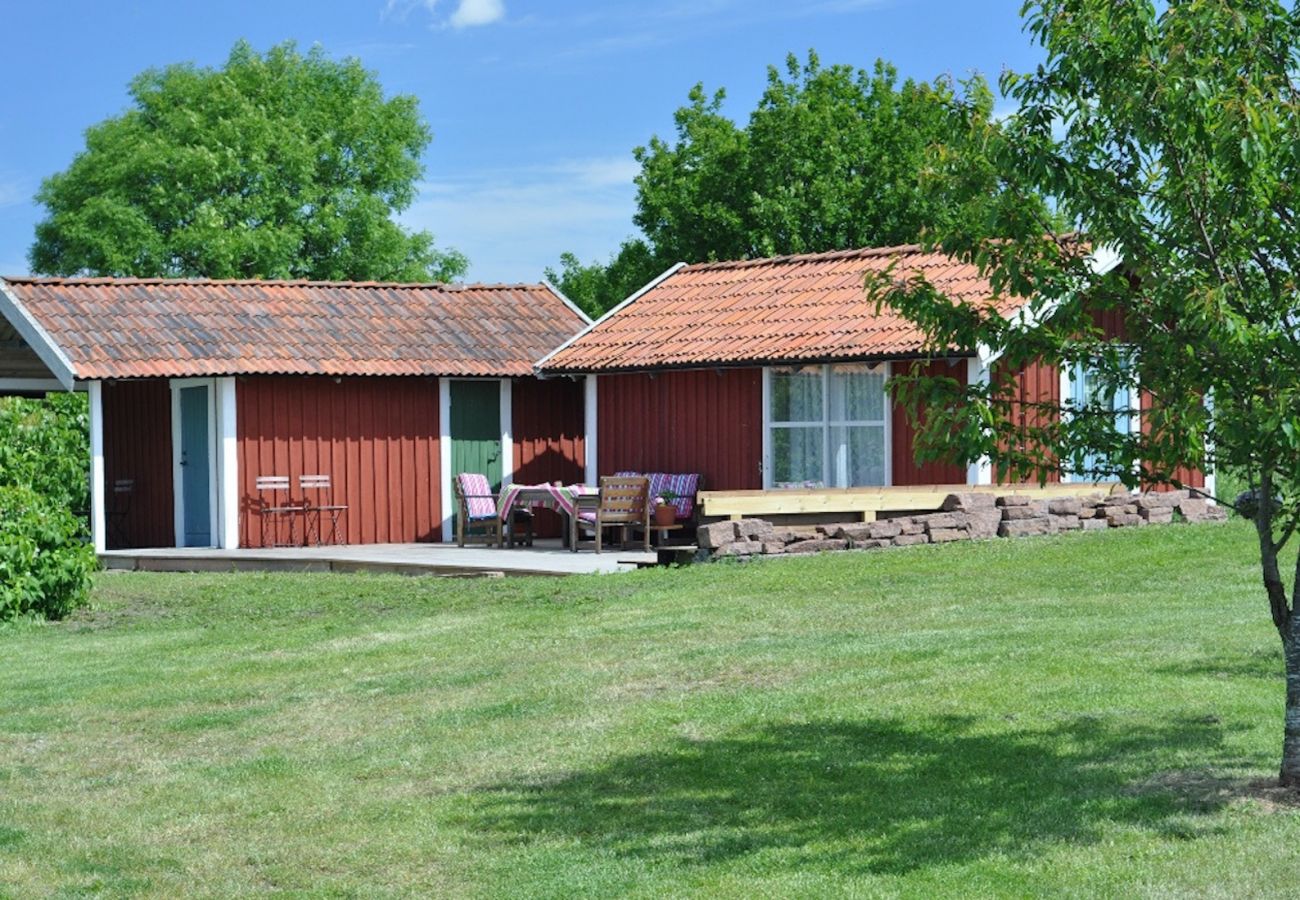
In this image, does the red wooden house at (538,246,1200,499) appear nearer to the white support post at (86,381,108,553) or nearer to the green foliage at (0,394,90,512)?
the white support post at (86,381,108,553)

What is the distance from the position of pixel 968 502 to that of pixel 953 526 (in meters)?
0.64

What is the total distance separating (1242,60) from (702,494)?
12.8 metres

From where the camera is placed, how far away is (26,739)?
36.4ft

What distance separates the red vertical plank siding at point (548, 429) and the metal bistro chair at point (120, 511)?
18.3 ft

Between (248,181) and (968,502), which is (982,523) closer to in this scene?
(968,502)

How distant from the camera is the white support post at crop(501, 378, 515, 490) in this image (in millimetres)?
26672

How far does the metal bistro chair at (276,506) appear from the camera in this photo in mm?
24750

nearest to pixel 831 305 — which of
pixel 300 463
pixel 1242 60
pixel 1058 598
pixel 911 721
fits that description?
pixel 300 463

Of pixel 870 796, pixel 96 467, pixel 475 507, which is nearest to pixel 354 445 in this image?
pixel 475 507

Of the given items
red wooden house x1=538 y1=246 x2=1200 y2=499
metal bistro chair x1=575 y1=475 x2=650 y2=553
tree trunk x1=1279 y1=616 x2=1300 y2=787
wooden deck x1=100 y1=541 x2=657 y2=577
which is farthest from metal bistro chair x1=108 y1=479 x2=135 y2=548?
tree trunk x1=1279 y1=616 x2=1300 y2=787

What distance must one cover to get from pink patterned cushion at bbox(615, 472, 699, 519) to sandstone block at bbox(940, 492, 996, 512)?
4.02 metres

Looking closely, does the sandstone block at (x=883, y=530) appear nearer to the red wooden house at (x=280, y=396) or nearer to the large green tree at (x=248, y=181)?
the red wooden house at (x=280, y=396)

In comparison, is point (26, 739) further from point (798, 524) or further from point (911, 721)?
point (798, 524)

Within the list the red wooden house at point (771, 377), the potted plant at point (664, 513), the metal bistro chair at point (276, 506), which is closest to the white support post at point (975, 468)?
the red wooden house at point (771, 377)
